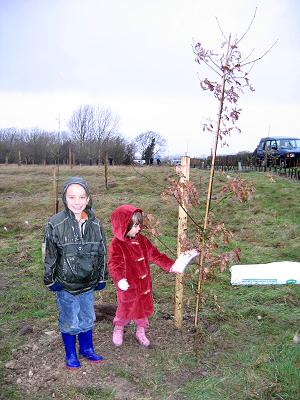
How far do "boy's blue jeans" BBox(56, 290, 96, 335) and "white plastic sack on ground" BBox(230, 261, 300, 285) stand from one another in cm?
265

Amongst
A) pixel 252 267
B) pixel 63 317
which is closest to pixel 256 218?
pixel 252 267

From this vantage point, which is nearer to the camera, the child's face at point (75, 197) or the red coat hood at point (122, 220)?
the child's face at point (75, 197)

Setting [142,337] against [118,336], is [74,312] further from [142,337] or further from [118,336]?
[142,337]

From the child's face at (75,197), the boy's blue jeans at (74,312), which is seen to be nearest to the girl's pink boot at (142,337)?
the boy's blue jeans at (74,312)

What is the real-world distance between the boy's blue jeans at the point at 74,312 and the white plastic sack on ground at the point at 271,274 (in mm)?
2647

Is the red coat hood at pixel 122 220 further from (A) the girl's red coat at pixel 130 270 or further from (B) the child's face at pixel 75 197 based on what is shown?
(B) the child's face at pixel 75 197

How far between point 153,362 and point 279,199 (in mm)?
9768

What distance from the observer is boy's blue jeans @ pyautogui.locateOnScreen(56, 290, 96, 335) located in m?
3.52

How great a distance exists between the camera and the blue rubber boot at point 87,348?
12.1ft

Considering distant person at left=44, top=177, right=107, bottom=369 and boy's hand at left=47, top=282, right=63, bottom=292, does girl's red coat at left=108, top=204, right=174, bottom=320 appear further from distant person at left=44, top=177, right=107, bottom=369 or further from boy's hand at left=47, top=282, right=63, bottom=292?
boy's hand at left=47, top=282, right=63, bottom=292

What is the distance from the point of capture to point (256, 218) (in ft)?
35.2

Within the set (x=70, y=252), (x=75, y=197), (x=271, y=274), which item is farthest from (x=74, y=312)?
(x=271, y=274)

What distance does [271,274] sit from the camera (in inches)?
207

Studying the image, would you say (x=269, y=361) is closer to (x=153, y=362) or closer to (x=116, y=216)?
(x=153, y=362)
